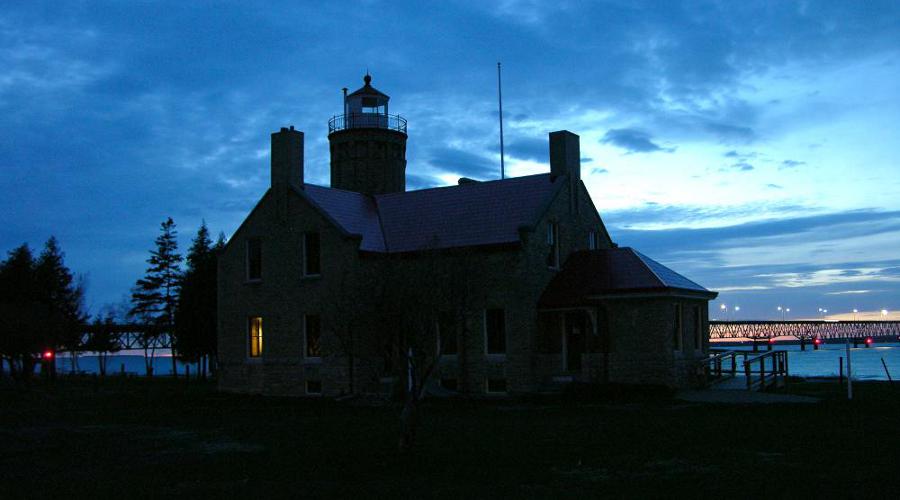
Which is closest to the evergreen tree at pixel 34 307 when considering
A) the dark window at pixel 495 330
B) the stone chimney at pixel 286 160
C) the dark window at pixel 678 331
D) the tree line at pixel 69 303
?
the tree line at pixel 69 303

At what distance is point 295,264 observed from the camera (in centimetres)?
3900

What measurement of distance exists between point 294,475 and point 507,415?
11.6 metres

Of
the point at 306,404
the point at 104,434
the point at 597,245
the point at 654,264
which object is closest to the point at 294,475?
the point at 104,434

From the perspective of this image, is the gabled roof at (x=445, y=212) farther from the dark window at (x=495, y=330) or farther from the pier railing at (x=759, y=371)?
the pier railing at (x=759, y=371)

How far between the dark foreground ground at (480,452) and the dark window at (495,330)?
4709mm

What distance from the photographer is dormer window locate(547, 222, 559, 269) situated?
123 feet

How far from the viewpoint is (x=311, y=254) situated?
38906mm

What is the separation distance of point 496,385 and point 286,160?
13588 millimetres

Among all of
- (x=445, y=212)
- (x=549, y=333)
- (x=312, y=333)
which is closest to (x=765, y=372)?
(x=549, y=333)

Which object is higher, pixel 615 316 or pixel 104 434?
pixel 615 316

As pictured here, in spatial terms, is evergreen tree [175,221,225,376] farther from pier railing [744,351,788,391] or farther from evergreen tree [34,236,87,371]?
pier railing [744,351,788,391]

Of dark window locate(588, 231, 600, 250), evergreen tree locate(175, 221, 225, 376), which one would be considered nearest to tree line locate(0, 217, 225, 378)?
evergreen tree locate(175, 221, 225, 376)

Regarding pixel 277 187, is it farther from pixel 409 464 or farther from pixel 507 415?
pixel 409 464

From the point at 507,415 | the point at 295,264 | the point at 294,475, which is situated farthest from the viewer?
the point at 295,264
